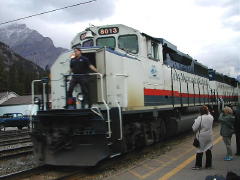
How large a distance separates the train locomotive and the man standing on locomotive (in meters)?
0.16

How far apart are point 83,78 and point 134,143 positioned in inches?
97.6

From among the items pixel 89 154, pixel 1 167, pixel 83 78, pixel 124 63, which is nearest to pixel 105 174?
pixel 89 154

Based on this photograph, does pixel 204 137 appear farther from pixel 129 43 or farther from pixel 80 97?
pixel 129 43

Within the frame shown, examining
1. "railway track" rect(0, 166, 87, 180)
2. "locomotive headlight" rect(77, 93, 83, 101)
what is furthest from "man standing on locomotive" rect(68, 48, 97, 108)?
"railway track" rect(0, 166, 87, 180)

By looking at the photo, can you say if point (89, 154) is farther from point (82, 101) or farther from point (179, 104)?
point (179, 104)

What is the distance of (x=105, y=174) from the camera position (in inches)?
316

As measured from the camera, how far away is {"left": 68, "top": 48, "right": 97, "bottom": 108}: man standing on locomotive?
334 inches

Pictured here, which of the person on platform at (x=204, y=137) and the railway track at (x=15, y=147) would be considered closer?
the person on platform at (x=204, y=137)

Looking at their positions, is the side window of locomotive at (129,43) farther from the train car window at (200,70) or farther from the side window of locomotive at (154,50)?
the train car window at (200,70)

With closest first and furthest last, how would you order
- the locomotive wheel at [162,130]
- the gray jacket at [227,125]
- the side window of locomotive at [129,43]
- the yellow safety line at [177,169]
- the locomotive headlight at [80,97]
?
1. the yellow safety line at [177,169]
2. the locomotive headlight at [80,97]
3. the gray jacket at [227,125]
4. the side window of locomotive at [129,43]
5. the locomotive wheel at [162,130]

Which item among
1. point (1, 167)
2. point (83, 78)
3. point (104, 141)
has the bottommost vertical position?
point (1, 167)

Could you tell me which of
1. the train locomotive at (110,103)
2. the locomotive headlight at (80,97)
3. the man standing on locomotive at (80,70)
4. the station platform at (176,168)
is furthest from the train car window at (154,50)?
the locomotive headlight at (80,97)

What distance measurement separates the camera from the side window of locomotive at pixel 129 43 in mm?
10342

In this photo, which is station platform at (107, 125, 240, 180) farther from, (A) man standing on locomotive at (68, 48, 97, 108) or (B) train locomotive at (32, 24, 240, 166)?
(A) man standing on locomotive at (68, 48, 97, 108)
